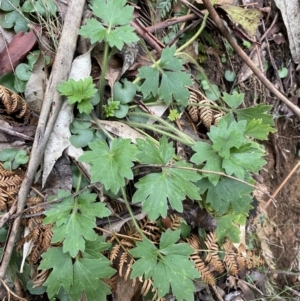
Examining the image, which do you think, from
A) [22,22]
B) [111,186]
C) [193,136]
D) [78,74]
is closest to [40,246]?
[111,186]

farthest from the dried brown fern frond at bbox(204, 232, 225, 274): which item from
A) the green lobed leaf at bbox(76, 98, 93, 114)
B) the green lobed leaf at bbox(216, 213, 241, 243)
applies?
the green lobed leaf at bbox(76, 98, 93, 114)

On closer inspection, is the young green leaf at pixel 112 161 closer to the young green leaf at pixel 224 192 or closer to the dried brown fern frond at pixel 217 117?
the young green leaf at pixel 224 192

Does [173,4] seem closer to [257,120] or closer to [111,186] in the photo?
[257,120]

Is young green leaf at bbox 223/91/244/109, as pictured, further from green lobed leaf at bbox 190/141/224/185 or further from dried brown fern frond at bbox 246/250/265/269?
dried brown fern frond at bbox 246/250/265/269

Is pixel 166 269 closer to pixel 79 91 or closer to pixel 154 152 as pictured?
pixel 154 152

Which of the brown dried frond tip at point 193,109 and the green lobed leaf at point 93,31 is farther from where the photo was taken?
the brown dried frond tip at point 193,109

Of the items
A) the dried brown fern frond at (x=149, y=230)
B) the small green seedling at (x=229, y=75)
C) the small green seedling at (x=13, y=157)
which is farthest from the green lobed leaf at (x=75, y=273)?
the small green seedling at (x=229, y=75)

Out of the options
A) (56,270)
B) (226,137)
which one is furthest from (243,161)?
(56,270)
